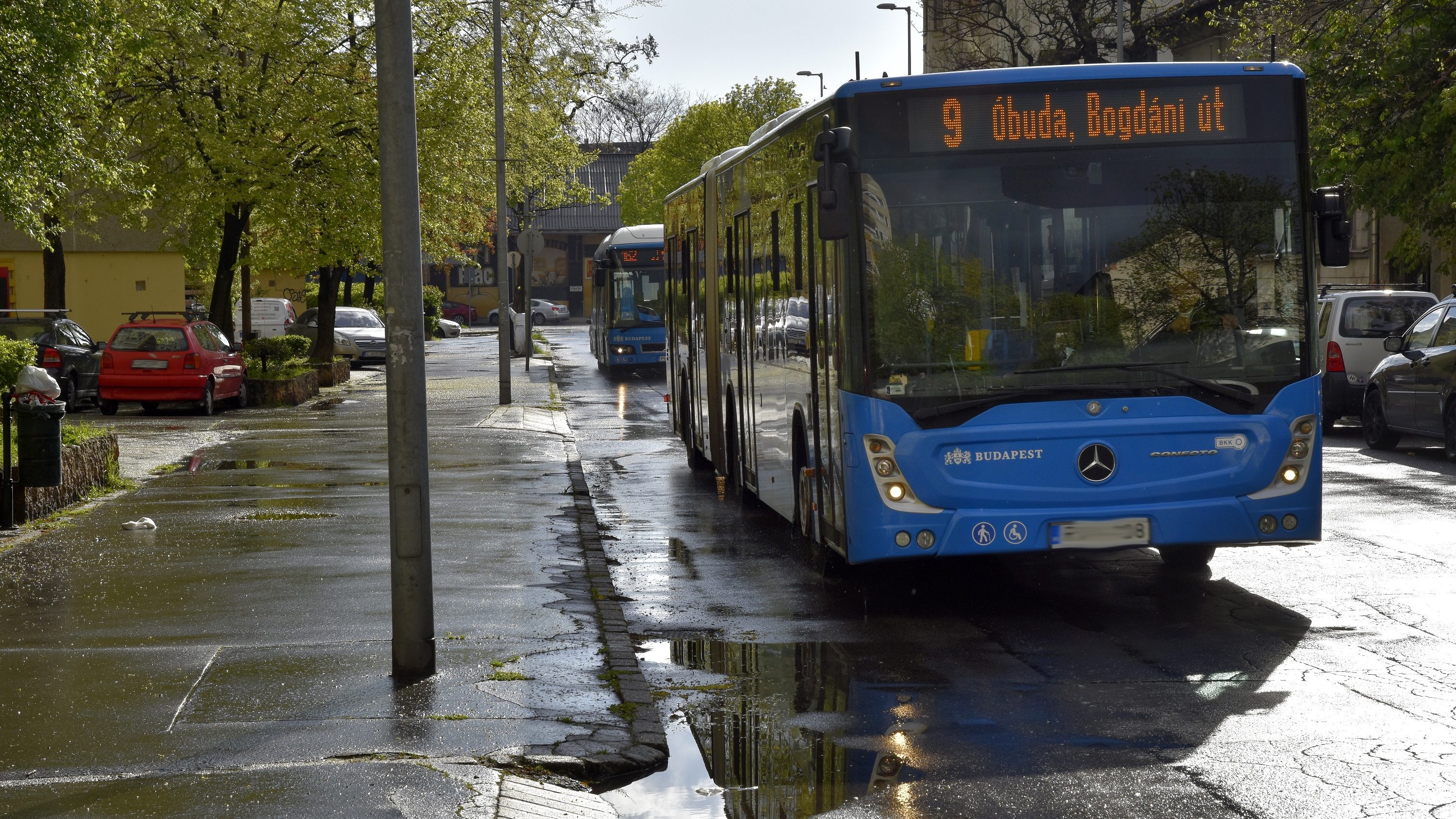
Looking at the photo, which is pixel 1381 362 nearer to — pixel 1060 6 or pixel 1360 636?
pixel 1360 636

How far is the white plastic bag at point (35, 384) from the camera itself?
1309 centimetres

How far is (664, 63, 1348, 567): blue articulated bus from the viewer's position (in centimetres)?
916

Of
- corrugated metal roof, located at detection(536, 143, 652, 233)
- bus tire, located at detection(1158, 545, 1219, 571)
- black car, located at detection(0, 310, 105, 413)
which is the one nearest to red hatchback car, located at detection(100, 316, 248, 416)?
black car, located at detection(0, 310, 105, 413)

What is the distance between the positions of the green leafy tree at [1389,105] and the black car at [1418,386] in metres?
6.08

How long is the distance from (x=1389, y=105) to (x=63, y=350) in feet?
69.1

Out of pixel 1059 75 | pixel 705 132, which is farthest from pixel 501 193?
pixel 705 132

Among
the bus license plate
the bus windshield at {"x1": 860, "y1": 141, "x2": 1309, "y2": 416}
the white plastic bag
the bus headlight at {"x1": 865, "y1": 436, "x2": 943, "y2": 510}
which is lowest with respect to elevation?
the bus license plate

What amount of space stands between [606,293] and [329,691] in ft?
112

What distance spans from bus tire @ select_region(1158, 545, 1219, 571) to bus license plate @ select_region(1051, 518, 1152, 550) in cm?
167

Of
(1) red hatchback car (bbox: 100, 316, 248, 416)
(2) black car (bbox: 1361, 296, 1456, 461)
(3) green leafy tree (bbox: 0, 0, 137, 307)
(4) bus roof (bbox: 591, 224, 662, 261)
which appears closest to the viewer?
(3) green leafy tree (bbox: 0, 0, 137, 307)

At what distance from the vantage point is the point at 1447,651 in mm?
8211

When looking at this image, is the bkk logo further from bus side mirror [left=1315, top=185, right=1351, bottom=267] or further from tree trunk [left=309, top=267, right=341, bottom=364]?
tree trunk [left=309, top=267, right=341, bottom=364]

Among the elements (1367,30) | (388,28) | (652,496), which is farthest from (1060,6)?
(388,28)

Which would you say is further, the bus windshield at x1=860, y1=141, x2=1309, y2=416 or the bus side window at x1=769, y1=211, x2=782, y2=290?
the bus side window at x1=769, y1=211, x2=782, y2=290
